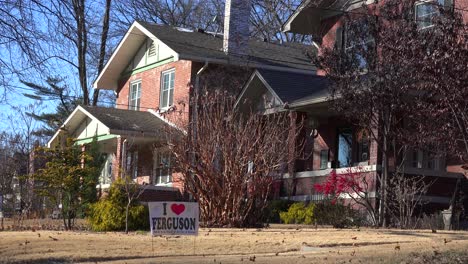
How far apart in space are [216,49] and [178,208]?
17162mm

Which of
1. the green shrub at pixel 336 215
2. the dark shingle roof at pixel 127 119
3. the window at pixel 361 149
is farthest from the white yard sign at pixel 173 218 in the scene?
the dark shingle roof at pixel 127 119

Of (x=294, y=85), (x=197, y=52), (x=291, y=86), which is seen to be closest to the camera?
(x=291, y=86)

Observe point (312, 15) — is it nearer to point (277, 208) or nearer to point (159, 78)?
point (159, 78)

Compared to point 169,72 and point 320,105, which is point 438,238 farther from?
point 169,72

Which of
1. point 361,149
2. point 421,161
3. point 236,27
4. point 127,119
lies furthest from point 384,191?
point 127,119

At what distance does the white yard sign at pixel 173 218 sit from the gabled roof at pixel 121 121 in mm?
13274

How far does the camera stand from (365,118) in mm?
18109

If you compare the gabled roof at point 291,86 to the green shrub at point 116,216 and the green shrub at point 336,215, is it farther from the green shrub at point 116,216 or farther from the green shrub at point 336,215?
the green shrub at point 116,216

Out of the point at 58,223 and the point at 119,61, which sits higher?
the point at 119,61

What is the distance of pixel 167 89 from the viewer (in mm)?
30156

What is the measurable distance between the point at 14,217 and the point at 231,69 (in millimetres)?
9507

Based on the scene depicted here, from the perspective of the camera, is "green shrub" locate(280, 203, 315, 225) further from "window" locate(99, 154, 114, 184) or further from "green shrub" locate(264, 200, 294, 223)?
"window" locate(99, 154, 114, 184)

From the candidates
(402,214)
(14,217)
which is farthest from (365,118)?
(14,217)

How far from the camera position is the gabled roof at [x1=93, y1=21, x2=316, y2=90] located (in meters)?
28.2
